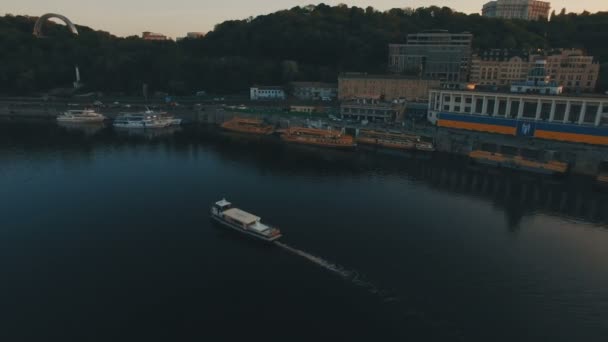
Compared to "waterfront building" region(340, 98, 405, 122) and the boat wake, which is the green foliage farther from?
the boat wake

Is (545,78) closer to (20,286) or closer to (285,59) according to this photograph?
(20,286)

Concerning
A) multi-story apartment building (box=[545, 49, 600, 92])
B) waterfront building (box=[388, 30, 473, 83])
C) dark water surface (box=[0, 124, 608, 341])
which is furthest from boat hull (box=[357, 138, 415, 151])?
multi-story apartment building (box=[545, 49, 600, 92])

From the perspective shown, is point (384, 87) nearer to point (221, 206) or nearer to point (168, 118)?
point (168, 118)

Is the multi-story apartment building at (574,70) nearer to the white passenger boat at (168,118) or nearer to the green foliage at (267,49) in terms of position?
the green foliage at (267,49)

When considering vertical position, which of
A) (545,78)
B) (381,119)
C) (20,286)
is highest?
(545,78)

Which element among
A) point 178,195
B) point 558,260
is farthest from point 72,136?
point 558,260
